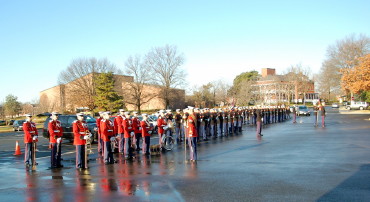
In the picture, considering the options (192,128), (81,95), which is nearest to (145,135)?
(192,128)

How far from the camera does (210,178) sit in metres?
9.10

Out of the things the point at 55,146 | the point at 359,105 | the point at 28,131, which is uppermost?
the point at 359,105

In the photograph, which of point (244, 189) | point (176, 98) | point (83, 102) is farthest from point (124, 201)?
point (176, 98)

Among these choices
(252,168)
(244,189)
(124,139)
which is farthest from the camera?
(124,139)

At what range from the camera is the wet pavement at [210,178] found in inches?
290

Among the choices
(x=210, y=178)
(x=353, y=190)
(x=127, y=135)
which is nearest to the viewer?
(x=353, y=190)

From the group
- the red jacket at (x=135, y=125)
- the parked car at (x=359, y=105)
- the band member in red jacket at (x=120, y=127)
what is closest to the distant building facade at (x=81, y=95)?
the parked car at (x=359, y=105)

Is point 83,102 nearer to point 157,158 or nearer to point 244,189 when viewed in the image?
point 157,158

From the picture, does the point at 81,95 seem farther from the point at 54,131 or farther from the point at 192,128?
the point at 192,128

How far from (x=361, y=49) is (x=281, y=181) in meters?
65.1

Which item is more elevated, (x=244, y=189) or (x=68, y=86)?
(x=68, y=86)

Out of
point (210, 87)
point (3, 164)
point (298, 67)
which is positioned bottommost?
point (3, 164)

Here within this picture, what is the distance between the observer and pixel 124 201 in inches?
277

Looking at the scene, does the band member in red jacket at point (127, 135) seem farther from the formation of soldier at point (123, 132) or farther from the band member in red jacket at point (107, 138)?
the band member in red jacket at point (107, 138)
